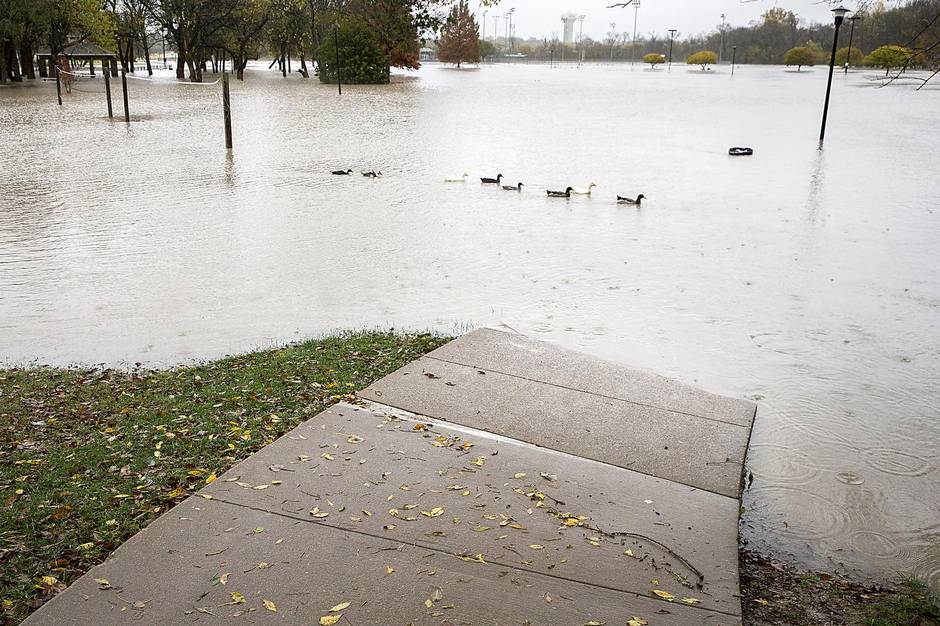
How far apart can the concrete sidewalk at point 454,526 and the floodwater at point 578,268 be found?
807mm

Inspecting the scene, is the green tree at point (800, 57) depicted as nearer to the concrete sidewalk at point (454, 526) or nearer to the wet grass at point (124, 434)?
the wet grass at point (124, 434)

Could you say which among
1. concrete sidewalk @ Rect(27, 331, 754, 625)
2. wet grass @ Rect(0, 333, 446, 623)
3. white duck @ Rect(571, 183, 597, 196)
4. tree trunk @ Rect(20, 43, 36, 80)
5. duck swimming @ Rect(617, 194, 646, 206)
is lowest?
wet grass @ Rect(0, 333, 446, 623)

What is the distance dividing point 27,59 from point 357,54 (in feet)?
64.5

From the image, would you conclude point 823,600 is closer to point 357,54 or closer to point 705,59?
point 357,54

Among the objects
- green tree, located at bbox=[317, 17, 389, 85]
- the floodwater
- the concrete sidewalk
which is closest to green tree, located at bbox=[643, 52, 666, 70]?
green tree, located at bbox=[317, 17, 389, 85]

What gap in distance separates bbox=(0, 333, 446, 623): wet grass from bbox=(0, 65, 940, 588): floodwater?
953 mm

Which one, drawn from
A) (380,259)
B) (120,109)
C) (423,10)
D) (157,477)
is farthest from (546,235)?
(423,10)

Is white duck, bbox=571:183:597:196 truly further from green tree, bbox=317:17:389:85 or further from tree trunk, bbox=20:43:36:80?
tree trunk, bbox=20:43:36:80

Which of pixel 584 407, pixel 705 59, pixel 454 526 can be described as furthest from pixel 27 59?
pixel 705 59

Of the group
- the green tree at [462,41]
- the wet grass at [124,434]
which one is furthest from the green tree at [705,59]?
the wet grass at [124,434]

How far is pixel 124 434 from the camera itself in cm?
511

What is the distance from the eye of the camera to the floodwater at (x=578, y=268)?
20.0ft

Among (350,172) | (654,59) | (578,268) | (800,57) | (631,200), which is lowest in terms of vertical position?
(578,268)

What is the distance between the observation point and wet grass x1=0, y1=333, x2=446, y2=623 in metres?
3.86
